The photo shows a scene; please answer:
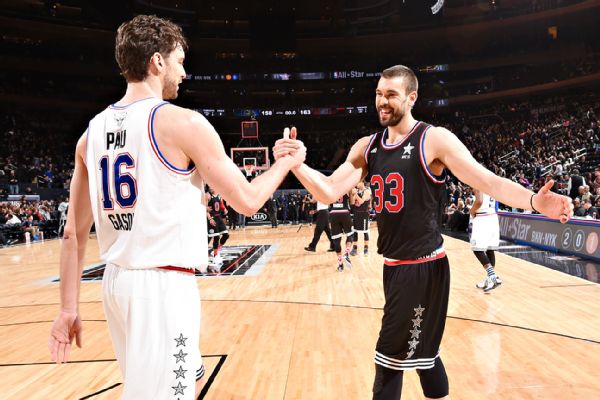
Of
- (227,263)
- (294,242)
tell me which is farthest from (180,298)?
(294,242)

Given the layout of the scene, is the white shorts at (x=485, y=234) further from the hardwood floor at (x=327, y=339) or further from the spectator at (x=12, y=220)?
the spectator at (x=12, y=220)

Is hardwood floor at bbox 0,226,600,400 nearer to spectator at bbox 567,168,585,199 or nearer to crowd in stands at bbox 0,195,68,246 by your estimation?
spectator at bbox 567,168,585,199

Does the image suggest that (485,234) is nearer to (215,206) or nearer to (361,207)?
(361,207)

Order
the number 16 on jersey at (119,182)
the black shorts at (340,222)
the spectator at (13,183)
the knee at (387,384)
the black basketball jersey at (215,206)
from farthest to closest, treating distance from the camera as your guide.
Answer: the spectator at (13,183), the black shorts at (340,222), the black basketball jersey at (215,206), the knee at (387,384), the number 16 on jersey at (119,182)

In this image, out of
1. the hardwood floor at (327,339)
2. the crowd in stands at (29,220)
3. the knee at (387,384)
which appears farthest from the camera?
the crowd in stands at (29,220)

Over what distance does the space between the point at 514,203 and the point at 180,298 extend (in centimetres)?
168

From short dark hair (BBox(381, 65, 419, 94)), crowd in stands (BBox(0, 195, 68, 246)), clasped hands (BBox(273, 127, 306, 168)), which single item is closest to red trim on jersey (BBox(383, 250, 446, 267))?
clasped hands (BBox(273, 127, 306, 168))

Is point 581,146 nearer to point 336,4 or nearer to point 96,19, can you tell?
point 336,4

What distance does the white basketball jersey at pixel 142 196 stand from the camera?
1709 mm

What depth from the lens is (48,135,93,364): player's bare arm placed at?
190cm

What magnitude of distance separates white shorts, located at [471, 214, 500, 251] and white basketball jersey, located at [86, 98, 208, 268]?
21.1 feet

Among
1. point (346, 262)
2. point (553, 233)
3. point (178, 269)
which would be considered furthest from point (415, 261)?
point (553, 233)

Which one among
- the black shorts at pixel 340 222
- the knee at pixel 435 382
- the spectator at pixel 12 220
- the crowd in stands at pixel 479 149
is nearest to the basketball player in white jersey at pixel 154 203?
the knee at pixel 435 382

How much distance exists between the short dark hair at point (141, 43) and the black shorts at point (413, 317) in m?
1.68
